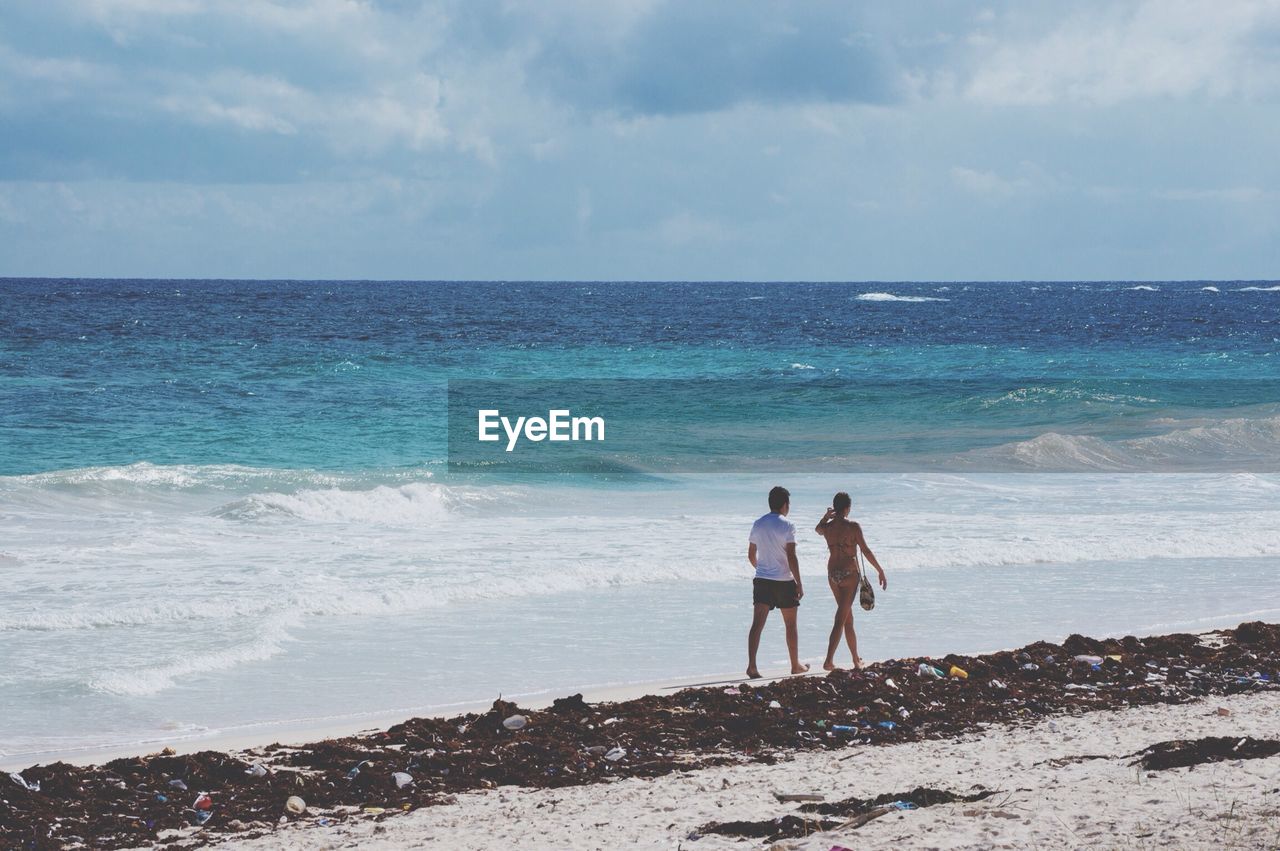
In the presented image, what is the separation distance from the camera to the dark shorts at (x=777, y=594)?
366 inches

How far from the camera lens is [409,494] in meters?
19.3

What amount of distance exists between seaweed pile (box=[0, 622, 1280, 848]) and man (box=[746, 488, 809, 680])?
27.2 inches

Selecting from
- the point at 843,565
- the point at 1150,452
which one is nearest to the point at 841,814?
the point at 843,565

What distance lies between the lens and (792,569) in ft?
30.4

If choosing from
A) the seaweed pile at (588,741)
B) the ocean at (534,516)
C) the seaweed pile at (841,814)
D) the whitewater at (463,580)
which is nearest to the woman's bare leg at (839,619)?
the seaweed pile at (588,741)

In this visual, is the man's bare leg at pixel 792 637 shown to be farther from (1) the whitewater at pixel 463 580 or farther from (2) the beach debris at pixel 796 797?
(2) the beach debris at pixel 796 797

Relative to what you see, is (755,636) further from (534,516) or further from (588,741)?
(534,516)

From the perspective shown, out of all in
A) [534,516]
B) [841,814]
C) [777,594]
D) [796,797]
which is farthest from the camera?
[534,516]

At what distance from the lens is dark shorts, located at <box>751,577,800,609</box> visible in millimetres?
9289

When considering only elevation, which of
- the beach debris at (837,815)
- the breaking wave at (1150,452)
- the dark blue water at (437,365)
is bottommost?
the beach debris at (837,815)

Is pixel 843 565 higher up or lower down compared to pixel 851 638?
higher up

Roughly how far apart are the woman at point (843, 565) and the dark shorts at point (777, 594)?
0.30 meters

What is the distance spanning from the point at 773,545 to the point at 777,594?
36 cm

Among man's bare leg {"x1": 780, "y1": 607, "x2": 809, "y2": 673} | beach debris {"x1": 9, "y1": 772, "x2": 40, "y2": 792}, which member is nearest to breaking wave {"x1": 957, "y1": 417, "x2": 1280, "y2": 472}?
man's bare leg {"x1": 780, "y1": 607, "x2": 809, "y2": 673}
